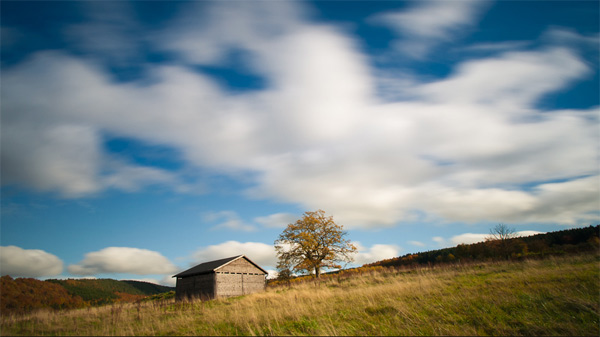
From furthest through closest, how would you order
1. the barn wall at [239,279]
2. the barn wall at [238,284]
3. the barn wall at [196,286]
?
1. the barn wall at [239,279]
2. the barn wall at [238,284]
3. the barn wall at [196,286]

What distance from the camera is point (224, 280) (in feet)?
93.8

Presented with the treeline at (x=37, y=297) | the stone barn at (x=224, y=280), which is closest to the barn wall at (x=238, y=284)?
the stone barn at (x=224, y=280)

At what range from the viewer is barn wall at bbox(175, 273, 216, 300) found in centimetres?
2800

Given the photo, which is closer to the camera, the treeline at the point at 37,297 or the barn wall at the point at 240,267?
the treeline at the point at 37,297

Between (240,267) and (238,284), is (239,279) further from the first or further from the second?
(240,267)

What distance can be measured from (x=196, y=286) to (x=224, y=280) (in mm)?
3662

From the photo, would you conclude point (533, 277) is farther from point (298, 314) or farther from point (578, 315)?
point (298, 314)

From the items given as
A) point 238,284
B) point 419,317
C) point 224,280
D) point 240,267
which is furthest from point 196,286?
point 419,317

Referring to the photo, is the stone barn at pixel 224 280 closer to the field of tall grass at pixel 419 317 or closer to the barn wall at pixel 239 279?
the barn wall at pixel 239 279

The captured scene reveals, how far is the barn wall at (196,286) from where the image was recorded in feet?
91.9

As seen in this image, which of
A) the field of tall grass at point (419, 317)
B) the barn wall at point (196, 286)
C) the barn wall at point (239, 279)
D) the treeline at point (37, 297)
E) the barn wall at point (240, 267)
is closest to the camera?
the field of tall grass at point (419, 317)

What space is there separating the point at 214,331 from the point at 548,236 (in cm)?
6032

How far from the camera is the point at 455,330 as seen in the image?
773 centimetres

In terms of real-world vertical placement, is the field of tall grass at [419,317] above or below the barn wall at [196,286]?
above
